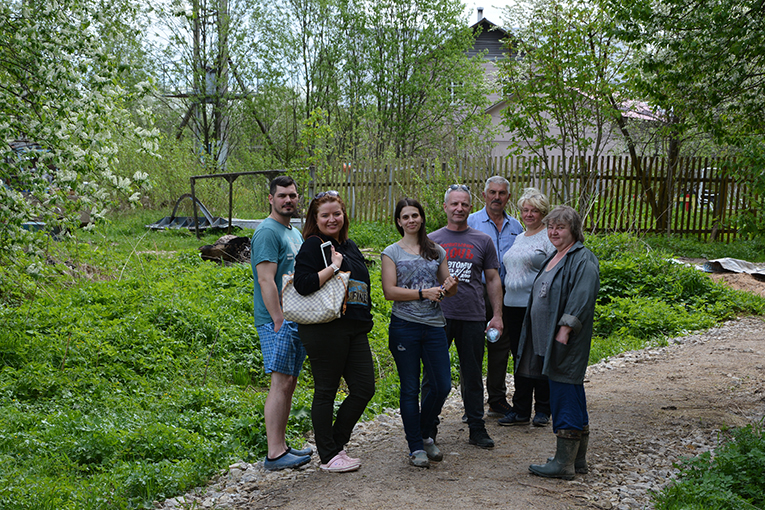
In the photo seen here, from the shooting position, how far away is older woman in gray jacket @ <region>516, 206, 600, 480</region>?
3732 millimetres

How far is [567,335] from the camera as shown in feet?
12.2

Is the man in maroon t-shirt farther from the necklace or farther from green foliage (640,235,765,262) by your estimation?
green foliage (640,235,765,262)

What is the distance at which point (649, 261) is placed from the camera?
32.5 ft

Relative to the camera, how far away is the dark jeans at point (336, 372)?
373cm

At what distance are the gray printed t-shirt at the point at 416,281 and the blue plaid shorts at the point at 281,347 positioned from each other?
26.1 inches

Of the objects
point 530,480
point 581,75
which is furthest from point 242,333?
point 581,75

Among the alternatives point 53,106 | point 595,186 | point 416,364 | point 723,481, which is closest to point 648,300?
point 595,186

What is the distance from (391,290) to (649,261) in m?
7.23

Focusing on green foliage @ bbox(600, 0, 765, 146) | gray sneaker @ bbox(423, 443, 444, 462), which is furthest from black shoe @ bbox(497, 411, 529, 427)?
green foliage @ bbox(600, 0, 765, 146)

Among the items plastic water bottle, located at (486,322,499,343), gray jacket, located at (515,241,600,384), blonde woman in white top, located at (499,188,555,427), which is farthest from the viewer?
blonde woman in white top, located at (499,188,555,427)

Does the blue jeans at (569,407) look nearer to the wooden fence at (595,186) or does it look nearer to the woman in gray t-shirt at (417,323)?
the woman in gray t-shirt at (417,323)

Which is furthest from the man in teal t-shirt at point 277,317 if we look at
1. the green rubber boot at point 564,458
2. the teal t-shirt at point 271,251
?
the green rubber boot at point 564,458

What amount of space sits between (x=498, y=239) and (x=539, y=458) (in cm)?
176

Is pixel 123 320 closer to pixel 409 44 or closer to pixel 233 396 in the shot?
pixel 233 396
